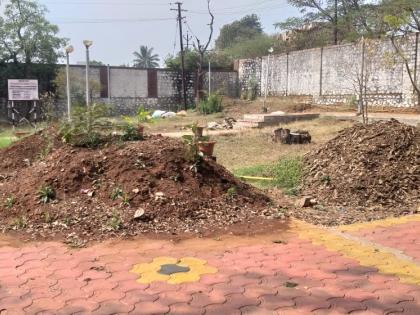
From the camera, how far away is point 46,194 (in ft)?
16.7

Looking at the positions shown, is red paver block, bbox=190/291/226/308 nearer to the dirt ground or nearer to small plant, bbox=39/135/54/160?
small plant, bbox=39/135/54/160

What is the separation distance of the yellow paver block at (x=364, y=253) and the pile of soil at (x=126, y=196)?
58 cm

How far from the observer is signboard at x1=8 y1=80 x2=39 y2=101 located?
1958 cm

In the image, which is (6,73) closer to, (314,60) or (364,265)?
(314,60)

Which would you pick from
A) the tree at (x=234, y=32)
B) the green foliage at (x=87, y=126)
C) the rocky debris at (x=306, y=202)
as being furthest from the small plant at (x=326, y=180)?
Answer: the tree at (x=234, y=32)

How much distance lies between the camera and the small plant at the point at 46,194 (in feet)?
16.6

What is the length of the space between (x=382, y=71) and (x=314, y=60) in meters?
4.83

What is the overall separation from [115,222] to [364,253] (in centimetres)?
218

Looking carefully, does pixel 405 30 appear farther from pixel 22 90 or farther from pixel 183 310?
pixel 183 310

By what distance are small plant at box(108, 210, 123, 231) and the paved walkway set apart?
28cm

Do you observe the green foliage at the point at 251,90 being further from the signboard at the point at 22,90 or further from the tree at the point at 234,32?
the tree at the point at 234,32

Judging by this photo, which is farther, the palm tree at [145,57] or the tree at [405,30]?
the palm tree at [145,57]

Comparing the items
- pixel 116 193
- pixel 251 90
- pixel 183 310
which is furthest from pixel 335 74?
pixel 183 310

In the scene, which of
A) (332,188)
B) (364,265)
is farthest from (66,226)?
(332,188)
